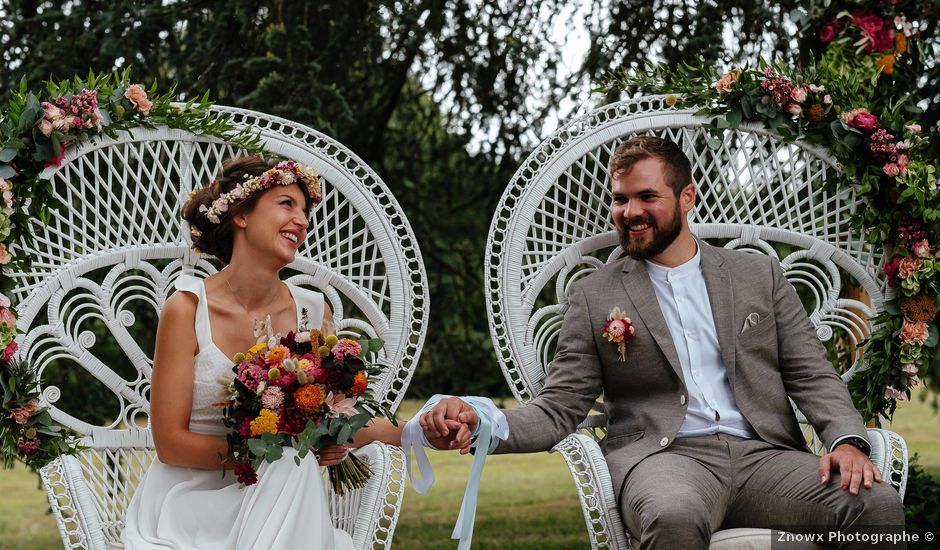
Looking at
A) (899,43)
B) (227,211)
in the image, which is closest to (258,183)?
(227,211)

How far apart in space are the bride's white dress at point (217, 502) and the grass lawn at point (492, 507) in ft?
9.25

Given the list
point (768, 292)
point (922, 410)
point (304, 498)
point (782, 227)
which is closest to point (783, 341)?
point (768, 292)

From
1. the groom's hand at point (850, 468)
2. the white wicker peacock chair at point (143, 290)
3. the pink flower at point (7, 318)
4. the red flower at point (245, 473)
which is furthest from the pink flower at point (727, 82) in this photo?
the pink flower at point (7, 318)

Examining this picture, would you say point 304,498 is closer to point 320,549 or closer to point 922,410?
point 320,549

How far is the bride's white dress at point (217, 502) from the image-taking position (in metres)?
2.84

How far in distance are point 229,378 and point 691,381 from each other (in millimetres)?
1491

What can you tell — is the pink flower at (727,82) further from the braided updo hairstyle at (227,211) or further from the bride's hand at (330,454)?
the bride's hand at (330,454)

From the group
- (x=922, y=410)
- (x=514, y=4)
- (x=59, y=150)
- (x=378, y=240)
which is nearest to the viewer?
(x=59, y=150)

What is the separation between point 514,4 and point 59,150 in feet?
8.95

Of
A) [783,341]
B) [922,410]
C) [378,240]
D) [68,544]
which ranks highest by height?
[378,240]

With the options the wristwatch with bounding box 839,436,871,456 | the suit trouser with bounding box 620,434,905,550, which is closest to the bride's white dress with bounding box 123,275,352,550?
the suit trouser with bounding box 620,434,905,550

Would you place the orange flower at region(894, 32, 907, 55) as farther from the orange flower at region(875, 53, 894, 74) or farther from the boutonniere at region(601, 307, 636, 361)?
the boutonniere at region(601, 307, 636, 361)

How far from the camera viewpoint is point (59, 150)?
335 centimetres

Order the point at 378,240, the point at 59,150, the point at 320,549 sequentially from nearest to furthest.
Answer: the point at 320,549 → the point at 59,150 → the point at 378,240
